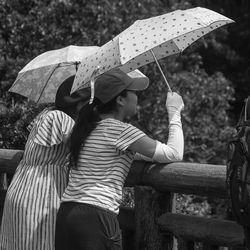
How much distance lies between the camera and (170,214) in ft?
13.1

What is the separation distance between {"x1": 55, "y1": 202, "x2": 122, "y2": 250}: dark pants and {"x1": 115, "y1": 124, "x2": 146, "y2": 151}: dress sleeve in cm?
33

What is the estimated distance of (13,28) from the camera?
8180 millimetres

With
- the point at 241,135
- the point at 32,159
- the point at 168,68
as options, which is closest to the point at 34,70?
the point at 32,159

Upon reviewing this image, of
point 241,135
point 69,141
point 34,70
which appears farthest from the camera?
point 34,70

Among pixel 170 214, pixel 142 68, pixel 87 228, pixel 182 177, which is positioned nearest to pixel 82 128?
pixel 87 228

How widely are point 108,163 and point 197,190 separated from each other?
0.53 metres

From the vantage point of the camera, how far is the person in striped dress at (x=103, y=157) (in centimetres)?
344

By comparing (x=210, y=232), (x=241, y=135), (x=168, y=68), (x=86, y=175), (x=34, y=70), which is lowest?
(x=210, y=232)

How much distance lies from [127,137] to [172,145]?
25cm

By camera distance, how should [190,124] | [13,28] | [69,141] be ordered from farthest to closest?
A: [190,124], [13,28], [69,141]

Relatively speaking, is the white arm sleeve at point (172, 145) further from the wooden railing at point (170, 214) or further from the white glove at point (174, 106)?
the wooden railing at point (170, 214)

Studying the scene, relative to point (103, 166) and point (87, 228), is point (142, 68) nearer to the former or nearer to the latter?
point (103, 166)

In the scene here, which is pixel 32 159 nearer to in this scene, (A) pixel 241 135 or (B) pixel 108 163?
(B) pixel 108 163

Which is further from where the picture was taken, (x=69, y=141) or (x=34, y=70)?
(x=34, y=70)
